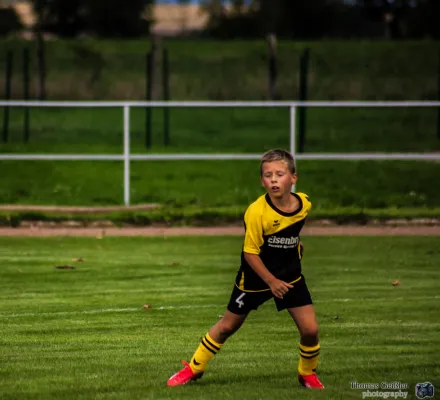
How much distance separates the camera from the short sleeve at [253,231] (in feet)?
23.4

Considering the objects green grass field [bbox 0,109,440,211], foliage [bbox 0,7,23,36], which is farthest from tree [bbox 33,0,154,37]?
green grass field [bbox 0,109,440,211]

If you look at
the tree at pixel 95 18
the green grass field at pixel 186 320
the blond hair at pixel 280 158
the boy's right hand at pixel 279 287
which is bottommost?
the tree at pixel 95 18

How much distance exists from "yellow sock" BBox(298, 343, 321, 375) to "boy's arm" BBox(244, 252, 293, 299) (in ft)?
1.17

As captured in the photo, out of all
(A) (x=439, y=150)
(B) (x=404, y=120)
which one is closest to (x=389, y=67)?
(B) (x=404, y=120)

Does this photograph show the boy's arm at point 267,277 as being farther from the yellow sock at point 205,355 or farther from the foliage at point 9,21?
the foliage at point 9,21

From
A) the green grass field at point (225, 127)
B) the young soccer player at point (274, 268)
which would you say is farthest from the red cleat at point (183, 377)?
the green grass field at point (225, 127)

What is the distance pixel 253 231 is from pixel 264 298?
0.42 metres

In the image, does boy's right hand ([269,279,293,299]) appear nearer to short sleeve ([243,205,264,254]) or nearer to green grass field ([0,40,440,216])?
short sleeve ([243,205,264,254])

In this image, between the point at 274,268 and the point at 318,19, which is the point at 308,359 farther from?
the point at 318,19

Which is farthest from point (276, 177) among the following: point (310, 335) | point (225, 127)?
point (225, 127)

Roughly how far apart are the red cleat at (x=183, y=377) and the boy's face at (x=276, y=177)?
1.16 m

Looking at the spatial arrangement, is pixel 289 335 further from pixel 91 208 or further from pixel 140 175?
pixel 140 175

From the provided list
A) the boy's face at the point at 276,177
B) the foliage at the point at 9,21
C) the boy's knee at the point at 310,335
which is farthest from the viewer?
the foliage at the point at 9,21

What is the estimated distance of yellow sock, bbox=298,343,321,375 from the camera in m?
7.21
